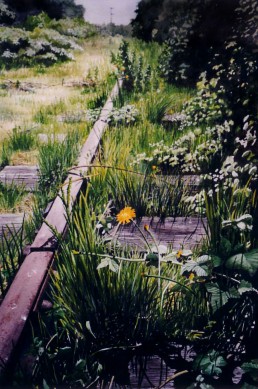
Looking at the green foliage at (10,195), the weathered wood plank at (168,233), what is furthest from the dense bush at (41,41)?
the weathered wood plank at (168,233)

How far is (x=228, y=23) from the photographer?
6.68 ft

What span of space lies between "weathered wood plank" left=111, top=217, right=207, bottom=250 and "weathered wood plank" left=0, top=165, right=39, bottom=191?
736 millimetres

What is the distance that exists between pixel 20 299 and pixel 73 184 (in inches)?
33.8

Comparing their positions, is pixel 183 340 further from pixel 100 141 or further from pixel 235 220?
pixel 100 141

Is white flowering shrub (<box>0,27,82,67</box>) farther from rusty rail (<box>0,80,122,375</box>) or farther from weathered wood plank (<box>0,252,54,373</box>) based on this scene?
weathered wood plank (<box>0,252,54,373</box>)

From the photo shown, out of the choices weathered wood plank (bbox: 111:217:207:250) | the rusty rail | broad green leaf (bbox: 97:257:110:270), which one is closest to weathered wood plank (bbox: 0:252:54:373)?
the rusty rail

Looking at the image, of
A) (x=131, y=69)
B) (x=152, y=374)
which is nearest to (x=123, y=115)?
(x=131, y=69)

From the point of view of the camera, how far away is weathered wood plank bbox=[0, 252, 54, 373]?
4.56 ft

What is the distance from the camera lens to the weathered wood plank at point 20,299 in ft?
4.56

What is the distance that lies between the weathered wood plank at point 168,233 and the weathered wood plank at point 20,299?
1.45 feet

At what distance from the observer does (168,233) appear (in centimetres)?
217

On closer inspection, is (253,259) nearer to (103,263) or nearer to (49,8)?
(103,263)

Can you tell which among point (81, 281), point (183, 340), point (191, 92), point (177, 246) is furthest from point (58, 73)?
point (183, 340)

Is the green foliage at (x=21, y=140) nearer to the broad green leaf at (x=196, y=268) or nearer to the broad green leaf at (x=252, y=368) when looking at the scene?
the broad green leaf at (x=196, y=268)
